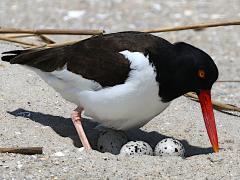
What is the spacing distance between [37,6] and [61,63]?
5.17 metres

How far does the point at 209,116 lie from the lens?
4.64 meters

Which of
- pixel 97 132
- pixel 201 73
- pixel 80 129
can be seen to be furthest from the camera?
pixel 97 132

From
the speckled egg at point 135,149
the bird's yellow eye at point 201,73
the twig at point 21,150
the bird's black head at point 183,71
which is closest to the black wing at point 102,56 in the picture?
the bird's black head at point 183,71

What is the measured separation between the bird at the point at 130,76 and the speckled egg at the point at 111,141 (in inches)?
2.5

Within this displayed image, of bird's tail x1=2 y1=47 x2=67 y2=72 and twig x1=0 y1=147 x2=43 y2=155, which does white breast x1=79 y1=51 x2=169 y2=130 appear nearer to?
bird's tail x1=2 y1=47 x2=67 y2=72

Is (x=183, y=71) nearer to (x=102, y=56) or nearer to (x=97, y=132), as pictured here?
(x=102, y=56)

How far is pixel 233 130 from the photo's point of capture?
5.25m

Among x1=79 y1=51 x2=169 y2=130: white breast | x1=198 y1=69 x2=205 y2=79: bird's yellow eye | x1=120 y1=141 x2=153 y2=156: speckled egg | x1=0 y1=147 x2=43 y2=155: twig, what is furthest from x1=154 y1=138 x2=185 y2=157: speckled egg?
x1=0 y1=147 x2=43 y2=155: twig

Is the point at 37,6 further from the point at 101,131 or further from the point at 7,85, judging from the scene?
the point at 101,131

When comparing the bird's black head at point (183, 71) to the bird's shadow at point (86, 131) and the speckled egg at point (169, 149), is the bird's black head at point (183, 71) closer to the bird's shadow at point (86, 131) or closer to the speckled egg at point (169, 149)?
the speckled egg at point (169, 149)

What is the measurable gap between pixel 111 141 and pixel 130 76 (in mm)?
540

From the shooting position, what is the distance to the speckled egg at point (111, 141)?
4.53 m

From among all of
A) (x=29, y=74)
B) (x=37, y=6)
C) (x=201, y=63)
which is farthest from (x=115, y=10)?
(x=201, y=63)

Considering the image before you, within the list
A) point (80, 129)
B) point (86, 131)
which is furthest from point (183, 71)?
point (86, 131)
